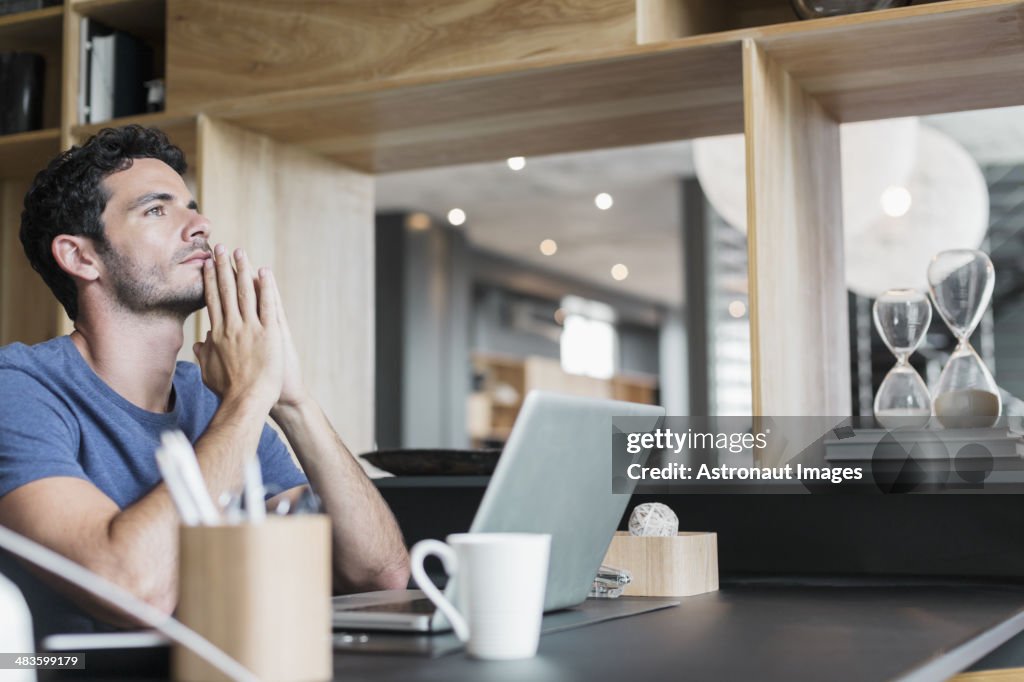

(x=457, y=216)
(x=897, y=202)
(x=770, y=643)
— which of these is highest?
(x=457, y=216)

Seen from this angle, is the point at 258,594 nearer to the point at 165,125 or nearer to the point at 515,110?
the point at 515,110

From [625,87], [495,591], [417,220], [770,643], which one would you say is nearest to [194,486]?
[495,591]

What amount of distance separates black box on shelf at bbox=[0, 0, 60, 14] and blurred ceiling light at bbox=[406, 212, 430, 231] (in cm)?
513

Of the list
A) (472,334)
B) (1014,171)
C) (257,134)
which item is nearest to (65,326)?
(257,134)

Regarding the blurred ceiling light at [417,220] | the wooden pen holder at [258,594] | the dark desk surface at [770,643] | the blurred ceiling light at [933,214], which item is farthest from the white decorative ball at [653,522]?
the blurred ceiling light at [417,220]

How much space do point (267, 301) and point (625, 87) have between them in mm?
887

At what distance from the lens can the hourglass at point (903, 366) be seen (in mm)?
1909

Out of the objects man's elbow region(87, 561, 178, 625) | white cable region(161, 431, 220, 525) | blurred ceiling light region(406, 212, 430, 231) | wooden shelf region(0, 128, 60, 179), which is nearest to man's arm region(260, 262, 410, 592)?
man's elbow region(87, 561, 178, 625)

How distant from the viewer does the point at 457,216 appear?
25.8 feet

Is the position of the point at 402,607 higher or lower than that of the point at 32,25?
lower

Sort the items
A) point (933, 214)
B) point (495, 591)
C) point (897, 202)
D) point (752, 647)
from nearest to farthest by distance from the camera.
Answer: point (495, 591)
point (752, 647)
point (897, 202)
point (933, 214)

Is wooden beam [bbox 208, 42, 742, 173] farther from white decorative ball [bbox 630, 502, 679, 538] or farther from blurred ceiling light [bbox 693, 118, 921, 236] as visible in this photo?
white decorative ball [bbox 630, 502, 679, 538]

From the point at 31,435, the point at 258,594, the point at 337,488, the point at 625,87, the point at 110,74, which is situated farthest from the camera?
the point at 110,74

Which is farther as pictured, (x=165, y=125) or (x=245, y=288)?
(x=165, y=125)
